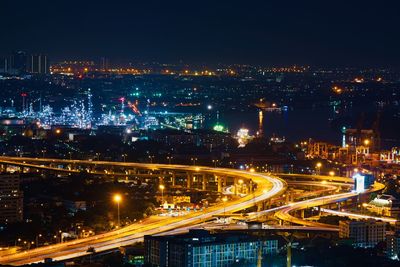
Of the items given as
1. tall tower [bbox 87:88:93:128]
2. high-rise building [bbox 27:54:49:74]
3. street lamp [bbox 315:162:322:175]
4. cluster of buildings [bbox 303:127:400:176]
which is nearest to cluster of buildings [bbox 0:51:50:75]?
high-rise building [bbox 27:54:49:74]

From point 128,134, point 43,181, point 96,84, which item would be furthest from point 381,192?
point 96,84

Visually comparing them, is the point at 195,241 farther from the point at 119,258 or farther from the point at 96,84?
the point at 96,84

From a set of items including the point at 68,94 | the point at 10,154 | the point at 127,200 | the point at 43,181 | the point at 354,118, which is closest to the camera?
the point at 127,200

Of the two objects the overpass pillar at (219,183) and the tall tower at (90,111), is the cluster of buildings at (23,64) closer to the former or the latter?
the tall tower at (90,111)

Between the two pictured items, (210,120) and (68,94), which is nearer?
(210,120)

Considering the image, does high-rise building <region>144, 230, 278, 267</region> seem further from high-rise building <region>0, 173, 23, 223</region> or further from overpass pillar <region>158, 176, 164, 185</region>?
overpass pillar <region>158, 176, 164, 185</region>
